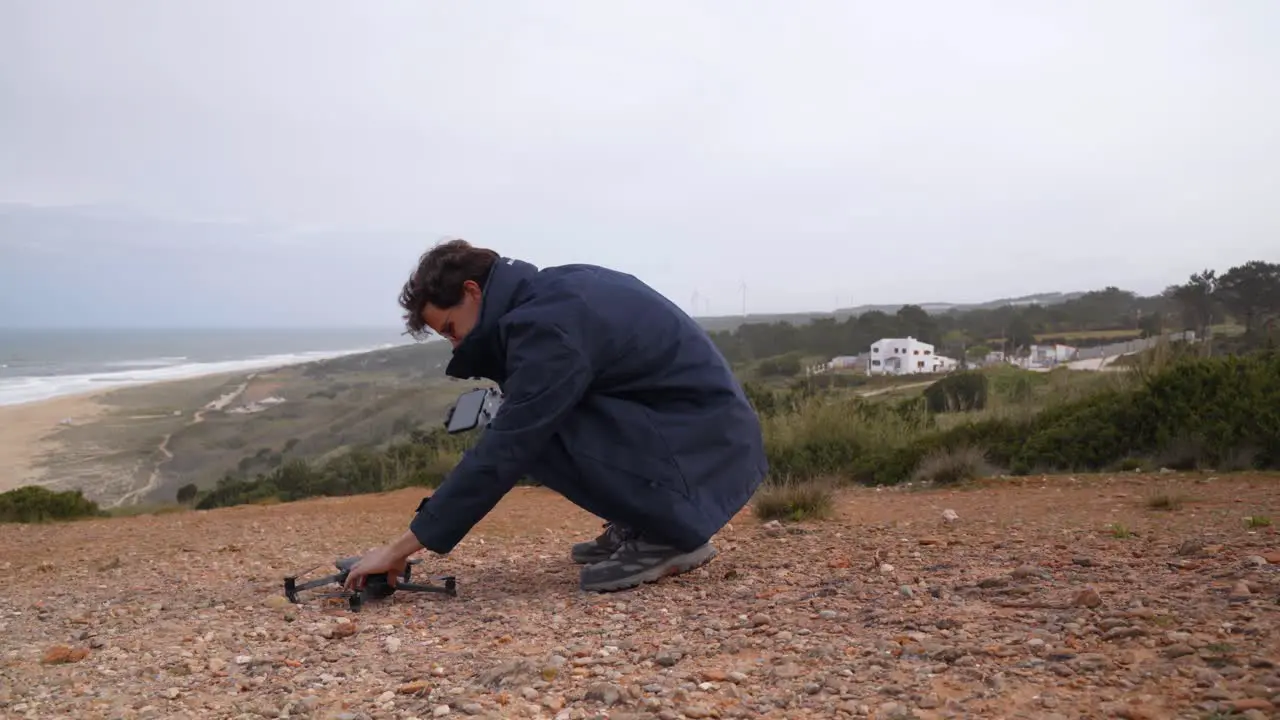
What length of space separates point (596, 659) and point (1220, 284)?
19653 millimetres

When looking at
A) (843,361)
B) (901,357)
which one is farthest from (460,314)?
(843,361)

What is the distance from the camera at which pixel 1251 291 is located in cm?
1856

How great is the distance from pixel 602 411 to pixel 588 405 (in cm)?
6

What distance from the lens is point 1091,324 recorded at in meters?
35.3

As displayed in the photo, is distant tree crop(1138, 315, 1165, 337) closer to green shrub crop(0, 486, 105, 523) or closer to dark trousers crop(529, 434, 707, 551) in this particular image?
green shrub crop(0, 486, 105, 523)

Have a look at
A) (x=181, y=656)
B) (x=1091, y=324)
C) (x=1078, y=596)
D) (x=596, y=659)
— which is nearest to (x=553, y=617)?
(x=596, y=659)

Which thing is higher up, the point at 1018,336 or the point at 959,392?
the point at 1018,336

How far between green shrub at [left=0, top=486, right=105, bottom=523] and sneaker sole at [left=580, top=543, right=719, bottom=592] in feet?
26.7

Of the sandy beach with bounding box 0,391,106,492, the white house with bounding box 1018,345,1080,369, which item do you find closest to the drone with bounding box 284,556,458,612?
the sandy beach with bounding box 0,391,106,492

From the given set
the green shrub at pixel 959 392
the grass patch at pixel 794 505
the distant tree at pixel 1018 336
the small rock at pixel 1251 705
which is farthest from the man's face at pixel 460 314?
the distant tree at pixel 1018 336

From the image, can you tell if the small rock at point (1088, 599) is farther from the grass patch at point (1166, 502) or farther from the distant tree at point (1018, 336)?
the distant tree at point (1018, 336)

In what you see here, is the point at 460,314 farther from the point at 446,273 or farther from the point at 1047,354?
the point at 1047,354

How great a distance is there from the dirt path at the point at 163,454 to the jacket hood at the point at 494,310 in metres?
17.6

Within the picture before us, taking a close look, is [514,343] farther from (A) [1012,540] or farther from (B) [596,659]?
(A) [1012,540]
